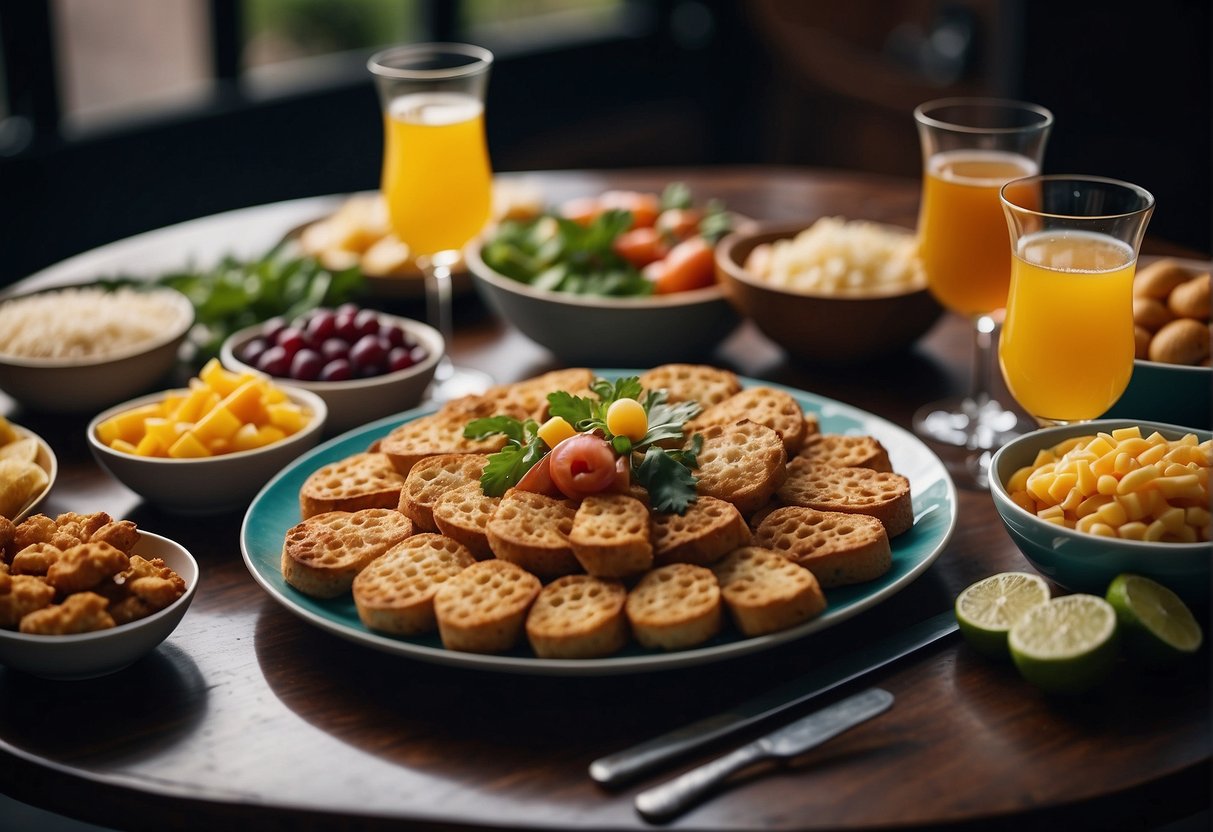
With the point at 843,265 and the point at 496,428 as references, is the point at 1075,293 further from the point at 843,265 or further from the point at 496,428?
the point at 496,428

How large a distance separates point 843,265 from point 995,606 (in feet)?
3.26

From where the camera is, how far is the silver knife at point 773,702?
1281 millimetres

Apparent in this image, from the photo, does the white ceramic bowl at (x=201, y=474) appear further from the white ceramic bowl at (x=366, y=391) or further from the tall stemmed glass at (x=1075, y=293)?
the tall stemmed glass at (x=1075, y=293)

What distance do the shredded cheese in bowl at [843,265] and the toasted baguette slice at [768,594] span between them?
884 mm

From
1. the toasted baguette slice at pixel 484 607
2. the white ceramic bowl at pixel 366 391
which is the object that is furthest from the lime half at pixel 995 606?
the white ceramic bowl at pixel 366 391

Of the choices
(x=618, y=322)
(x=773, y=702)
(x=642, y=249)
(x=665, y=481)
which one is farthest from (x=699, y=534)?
(x=642, y=249)

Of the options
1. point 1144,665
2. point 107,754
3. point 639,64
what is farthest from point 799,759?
point 639,64

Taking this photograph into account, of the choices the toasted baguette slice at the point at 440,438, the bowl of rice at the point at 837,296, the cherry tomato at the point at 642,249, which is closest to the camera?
the toasted baguette slice at the point at 440,438

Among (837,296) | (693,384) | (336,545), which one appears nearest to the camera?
(336,545)

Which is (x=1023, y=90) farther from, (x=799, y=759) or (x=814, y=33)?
(x=799, y=759)

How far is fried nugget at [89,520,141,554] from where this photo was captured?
1.53 metres

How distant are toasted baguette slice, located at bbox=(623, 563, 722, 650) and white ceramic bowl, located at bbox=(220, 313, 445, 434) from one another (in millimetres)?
826

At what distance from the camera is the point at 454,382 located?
Result: 2.39m

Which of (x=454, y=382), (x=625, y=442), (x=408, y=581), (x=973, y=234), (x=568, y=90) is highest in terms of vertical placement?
(x=973, y=234)
